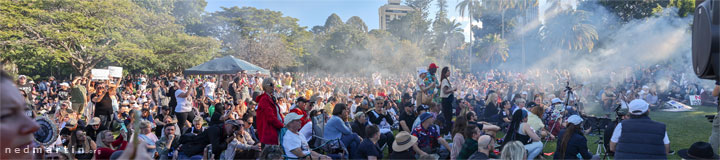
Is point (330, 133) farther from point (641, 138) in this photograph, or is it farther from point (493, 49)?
point (493, 49)

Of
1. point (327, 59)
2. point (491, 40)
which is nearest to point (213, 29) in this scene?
point (327, 59)

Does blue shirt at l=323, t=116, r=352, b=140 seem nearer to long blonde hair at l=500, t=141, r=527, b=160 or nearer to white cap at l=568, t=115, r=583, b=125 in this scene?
long blonde hair at l=500, t=141, r=527, b=160

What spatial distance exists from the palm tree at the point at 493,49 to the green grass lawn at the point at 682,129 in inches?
1376

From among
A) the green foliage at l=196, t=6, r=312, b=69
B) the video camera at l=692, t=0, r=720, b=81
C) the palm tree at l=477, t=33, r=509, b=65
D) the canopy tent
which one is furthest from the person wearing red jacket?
the palm tree at l=477, t=33, r=509, b=65

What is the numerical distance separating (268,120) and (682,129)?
411 inches

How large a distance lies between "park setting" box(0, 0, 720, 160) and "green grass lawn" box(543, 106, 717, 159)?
6 centimetres

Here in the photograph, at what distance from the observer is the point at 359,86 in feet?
68.6

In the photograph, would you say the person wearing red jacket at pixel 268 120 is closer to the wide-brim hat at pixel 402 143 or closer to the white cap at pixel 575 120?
the wide-brim hat at pixel 402 143

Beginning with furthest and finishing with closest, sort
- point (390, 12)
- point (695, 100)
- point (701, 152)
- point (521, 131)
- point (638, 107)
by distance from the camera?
point (390, 12)
point (695, 100)
point (521, 131)
point (638, 107)
point (701, 152)

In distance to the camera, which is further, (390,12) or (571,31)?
(390,12)

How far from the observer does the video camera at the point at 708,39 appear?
6.37 feet

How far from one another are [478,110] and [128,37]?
2330 centimetres

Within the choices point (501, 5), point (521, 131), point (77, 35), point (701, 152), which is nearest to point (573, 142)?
point (521, 131)

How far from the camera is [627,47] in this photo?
30.0 meters
